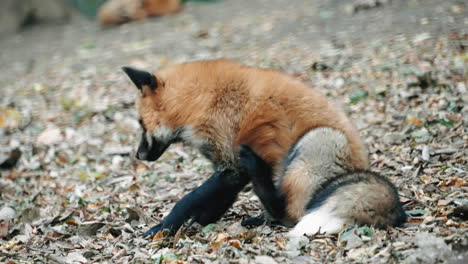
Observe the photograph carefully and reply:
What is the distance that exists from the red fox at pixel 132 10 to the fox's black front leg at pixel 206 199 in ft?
42.7

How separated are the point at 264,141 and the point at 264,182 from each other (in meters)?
0.36

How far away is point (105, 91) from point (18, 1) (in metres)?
10.6

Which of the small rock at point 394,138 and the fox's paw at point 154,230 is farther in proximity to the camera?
the small rock at point 394,138

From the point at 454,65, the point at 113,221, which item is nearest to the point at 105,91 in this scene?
the point at 113,221

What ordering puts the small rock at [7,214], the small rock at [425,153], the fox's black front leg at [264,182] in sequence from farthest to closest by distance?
the small rock at [7,214] < the small rock at [425,153] < the fox's black front leg at [264,182]

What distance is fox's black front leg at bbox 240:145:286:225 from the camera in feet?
16.0

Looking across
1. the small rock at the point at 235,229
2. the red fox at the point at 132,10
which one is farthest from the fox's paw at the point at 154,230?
the red fox at the point at 132,10

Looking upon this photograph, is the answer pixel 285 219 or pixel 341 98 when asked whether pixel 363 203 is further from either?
pixel 341 98

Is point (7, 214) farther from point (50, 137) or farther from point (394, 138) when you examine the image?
point (394, 138)

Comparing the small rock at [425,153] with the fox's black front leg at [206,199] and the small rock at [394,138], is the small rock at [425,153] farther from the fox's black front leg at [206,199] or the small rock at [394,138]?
A: the fox's black front leg at [206,199]

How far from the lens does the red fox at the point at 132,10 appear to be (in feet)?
56.4

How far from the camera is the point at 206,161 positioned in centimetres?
757

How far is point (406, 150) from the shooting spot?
657cm

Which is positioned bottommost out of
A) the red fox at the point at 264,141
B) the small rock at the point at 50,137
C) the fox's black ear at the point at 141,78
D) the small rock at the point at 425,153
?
the small rock at the point at 50,137
